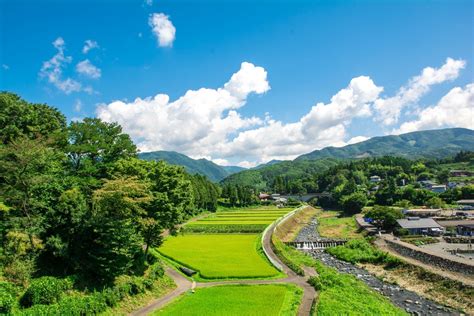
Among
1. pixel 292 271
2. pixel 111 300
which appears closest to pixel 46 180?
pixel 111 300

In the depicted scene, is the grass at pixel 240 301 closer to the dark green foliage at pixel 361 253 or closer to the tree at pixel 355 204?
the dark green foliage at pixel 361 253

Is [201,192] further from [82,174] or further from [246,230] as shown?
[82,174]

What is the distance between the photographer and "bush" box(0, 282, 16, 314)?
1778 centimetres

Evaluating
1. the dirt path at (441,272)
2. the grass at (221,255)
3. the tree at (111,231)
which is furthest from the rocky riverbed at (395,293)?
the tree at (111,231)

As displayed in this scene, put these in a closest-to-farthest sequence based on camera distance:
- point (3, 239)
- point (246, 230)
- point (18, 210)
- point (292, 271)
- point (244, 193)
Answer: point (3, 239)
point (18, 210)
point (292, 271)
point (246, 230)
point (244, 193)

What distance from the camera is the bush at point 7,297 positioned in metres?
17.8

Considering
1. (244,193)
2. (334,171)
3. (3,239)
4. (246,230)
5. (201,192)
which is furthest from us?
(334,171)

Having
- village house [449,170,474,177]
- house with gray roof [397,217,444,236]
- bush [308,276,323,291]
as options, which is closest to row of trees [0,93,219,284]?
bush [308,276,323,291]

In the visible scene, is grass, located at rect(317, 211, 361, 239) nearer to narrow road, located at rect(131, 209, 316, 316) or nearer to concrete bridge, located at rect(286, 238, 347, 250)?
concrete bridge, located at rect(286, 238, 347, 250)

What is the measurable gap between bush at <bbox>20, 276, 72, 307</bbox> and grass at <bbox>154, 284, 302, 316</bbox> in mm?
6808

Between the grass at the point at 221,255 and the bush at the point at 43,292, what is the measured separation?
1497 centimetres

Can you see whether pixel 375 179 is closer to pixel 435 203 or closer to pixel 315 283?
pixel 435 203

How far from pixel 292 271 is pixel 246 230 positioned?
1245 inches

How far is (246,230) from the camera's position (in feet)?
218
